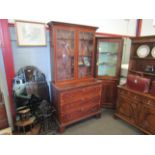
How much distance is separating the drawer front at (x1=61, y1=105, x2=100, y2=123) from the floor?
0.22m

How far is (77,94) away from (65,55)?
78 centimetres

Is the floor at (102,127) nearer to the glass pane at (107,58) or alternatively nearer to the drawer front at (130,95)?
the drawer front at (130,95)

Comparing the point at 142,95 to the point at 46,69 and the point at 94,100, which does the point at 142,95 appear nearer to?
the point at 94,100

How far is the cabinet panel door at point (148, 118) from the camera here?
1.86m

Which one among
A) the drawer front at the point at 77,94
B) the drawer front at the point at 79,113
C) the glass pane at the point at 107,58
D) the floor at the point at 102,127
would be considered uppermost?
the glass pane at the point at 107,58

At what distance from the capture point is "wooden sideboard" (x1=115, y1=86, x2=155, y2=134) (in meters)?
1.88

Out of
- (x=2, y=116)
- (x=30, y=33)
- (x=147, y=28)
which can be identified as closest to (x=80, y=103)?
(x=2, y=116)

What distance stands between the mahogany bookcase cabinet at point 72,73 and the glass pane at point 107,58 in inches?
20.2

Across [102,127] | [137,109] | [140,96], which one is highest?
[140,96]

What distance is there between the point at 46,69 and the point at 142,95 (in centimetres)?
187

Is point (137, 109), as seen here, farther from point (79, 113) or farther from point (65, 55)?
point (65, 55)

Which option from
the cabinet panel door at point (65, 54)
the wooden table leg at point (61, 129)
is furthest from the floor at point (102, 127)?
the cabinet panel door at point (65, 54)

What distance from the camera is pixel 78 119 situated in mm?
2227

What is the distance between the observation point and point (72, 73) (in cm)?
229
